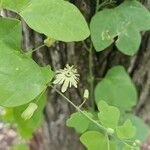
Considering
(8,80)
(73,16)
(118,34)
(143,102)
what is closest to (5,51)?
(8,80)

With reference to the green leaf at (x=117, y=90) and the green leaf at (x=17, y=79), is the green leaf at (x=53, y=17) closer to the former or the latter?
the green leaf at (x=17, y=79)

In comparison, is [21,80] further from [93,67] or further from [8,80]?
[93,67]

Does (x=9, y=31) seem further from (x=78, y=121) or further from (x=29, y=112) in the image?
(x=78, y=121)

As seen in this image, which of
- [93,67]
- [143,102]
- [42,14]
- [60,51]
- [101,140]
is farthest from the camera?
[143,102]

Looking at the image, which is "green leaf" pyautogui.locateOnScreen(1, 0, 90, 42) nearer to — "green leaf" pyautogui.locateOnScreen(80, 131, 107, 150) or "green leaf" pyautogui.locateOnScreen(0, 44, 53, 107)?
"green leaf" pyautogui.locateOnScreen(0, 44, 53, 107)

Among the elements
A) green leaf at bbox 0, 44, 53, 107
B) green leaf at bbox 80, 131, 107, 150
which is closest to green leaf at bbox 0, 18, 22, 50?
green leaf at bbox 0, 44, 53, 107

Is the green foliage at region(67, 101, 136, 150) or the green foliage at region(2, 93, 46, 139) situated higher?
the green foliage at region(67, 101, 136, 150)
